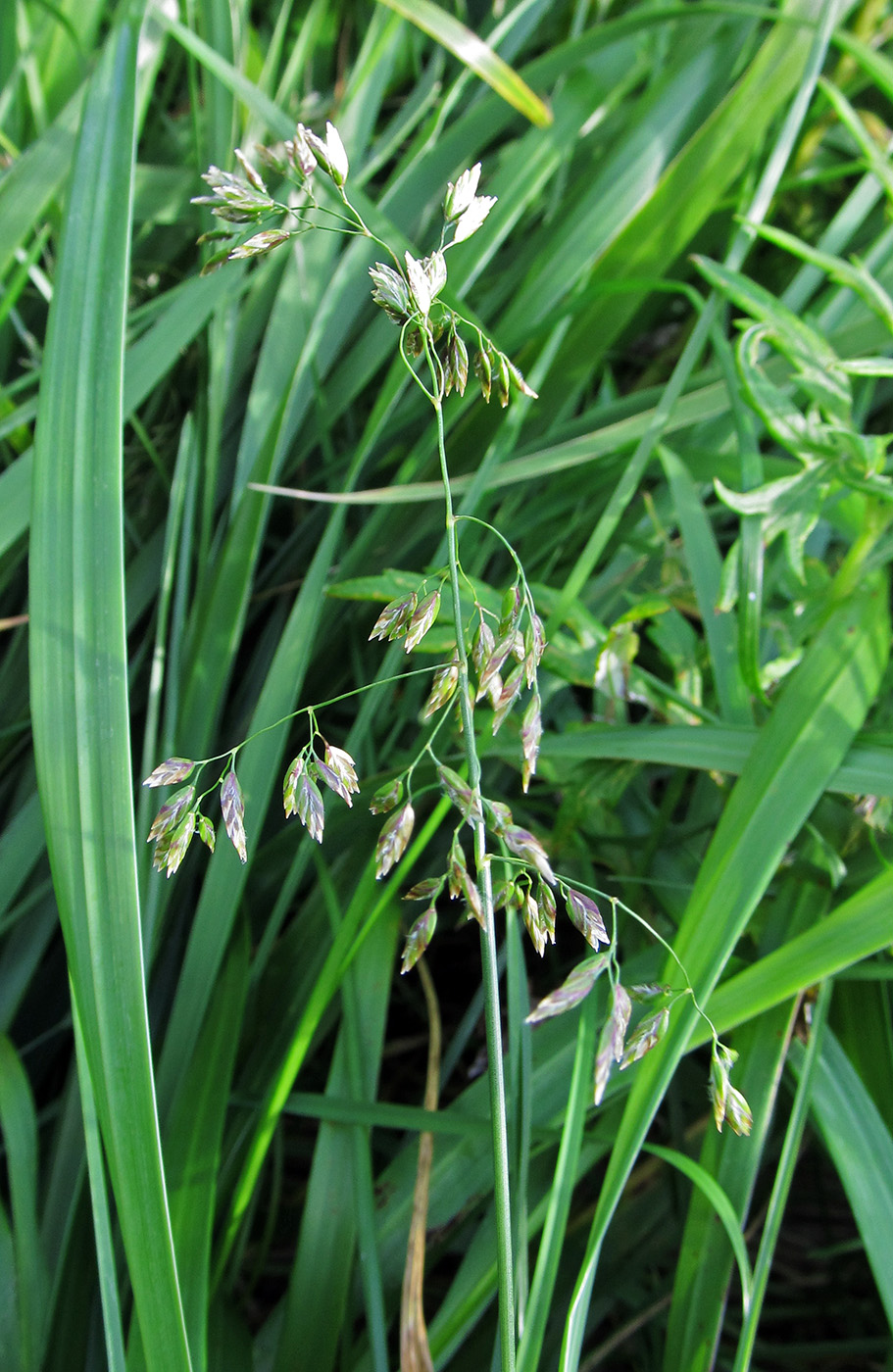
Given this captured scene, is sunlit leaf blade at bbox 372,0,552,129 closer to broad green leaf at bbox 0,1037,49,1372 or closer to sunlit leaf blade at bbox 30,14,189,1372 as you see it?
sunlit leaf blade at bbox 30,14,189,1372

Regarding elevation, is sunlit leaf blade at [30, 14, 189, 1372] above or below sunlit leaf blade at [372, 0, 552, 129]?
below

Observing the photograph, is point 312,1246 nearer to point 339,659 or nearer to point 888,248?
point 339,659

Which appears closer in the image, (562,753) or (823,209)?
(562,753)

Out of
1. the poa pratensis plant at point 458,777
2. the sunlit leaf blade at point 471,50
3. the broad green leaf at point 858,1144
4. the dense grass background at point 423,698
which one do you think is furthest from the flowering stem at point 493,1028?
the sunlit leaf blade at point 471,50

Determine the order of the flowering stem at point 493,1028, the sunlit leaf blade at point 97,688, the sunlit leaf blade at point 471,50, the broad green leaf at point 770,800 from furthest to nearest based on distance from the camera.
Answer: the sunlit leaf blade at point 471,50
the broad green leaf at point 770,800
the sunlit leaf blade at point 97,688
the flowering stem at point 493,1028

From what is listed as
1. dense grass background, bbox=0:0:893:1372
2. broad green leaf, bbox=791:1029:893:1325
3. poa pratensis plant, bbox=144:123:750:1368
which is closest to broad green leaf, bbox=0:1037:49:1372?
dense grass background, bbox=0:0:893:1372

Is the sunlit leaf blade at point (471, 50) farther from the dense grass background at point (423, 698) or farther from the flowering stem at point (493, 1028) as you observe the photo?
the flowering stem at point (493, 1028)

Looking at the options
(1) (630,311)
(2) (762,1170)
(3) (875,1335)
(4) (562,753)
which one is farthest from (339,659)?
(3) (875,1335)
